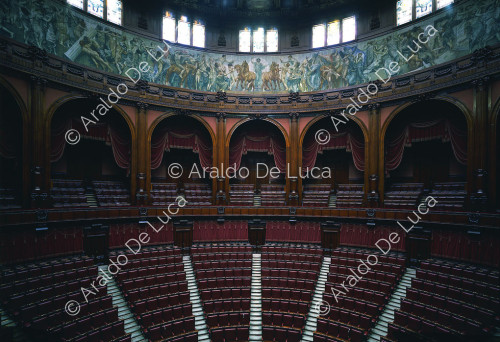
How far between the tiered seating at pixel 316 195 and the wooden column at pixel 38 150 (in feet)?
39.1

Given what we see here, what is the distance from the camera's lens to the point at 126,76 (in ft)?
46.7

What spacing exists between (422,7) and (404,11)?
0.87 metres

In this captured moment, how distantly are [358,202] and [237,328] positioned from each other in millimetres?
8881

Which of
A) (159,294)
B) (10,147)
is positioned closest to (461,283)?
(159,294)

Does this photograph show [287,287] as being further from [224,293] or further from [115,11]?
[115,11]

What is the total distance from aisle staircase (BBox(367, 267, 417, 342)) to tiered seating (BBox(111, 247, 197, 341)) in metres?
5.55

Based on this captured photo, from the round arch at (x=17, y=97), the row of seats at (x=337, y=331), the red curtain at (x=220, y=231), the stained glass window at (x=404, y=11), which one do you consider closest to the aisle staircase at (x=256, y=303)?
the row of seats at (x=337, y=331)

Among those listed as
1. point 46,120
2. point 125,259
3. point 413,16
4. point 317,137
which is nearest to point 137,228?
point 125,259

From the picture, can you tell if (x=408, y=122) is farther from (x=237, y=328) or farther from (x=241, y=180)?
(x=237, y=328)

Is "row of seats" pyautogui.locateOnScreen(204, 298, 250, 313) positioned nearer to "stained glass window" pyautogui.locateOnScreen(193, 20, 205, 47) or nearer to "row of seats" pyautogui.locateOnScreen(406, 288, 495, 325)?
"row of seats" pyautogui.locateOnScreen(406, 288, 495, 325)

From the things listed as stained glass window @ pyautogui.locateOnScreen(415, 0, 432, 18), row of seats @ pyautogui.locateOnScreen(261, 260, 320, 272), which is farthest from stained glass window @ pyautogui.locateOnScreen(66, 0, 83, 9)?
stained glass window @ pyautogui.locateOnScreen(415, 0, 432, 18)

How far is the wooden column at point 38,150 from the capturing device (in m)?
10.8

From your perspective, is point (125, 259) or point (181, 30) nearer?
point (125, 259)

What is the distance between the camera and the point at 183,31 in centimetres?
1650
